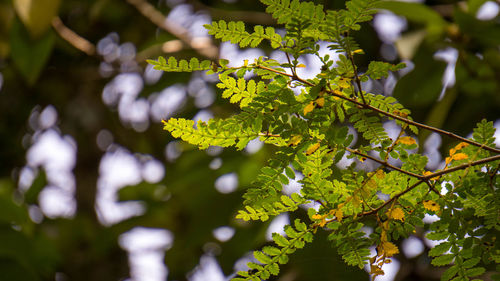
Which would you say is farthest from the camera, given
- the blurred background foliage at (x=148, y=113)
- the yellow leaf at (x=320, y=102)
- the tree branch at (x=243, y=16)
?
the tree branch at (x=243, y=16)

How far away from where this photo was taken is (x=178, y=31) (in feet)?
5.23

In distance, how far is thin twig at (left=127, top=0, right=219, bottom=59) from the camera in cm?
154

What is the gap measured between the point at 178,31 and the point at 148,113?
2.03ft

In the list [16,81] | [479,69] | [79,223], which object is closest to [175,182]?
[79,223]

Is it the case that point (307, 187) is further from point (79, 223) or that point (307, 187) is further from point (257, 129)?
point (79, 223)

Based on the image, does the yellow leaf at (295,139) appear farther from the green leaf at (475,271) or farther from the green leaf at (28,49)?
the green leaf at (28,49)

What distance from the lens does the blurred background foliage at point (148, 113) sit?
3.82 feet

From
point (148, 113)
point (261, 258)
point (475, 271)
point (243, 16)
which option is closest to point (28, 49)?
point (243, 16)

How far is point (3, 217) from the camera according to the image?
4.96 ft

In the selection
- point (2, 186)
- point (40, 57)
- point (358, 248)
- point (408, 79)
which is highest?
point (358, 248)

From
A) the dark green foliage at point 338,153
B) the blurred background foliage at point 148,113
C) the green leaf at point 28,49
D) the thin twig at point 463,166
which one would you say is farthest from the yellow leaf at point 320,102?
the green leaf at point 28,49

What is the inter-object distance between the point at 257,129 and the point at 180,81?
1366mm

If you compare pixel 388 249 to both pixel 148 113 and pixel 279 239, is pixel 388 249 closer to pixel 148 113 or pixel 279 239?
pixel 279 239

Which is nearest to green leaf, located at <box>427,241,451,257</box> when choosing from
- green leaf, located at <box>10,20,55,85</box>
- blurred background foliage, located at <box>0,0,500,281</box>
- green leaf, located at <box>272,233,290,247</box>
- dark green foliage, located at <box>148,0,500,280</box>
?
dark green foliage, located at <box>148,0,500,280</box>
